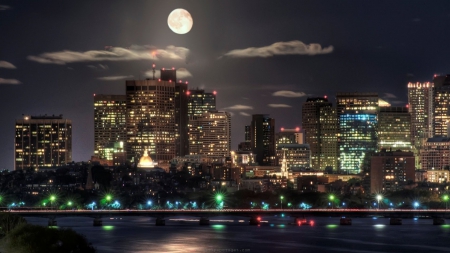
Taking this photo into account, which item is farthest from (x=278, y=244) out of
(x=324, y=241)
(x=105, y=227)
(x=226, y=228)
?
(x=105, y=227)

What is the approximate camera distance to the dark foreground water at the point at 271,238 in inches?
5448

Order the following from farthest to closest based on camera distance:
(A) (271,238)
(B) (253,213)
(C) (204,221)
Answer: (C) (204,221), (B) (253,213), (A) (271,238)

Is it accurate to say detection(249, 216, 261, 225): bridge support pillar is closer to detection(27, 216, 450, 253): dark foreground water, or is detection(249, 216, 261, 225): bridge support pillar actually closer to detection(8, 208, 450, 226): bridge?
detection(8, 208, 450, 226): bridge

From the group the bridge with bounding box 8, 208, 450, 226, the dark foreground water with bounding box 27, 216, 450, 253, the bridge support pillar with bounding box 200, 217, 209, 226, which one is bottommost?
the dark foreground water with bounding box 27, 216, 450, 253

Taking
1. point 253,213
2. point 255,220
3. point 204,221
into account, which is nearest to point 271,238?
point 253,213

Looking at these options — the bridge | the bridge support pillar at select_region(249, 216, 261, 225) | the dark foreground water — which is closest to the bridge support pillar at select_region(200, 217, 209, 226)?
the bridge

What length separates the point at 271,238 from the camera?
153375 millimetres

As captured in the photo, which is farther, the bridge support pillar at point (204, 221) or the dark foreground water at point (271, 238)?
the bridge support pillar at point (204, 221)

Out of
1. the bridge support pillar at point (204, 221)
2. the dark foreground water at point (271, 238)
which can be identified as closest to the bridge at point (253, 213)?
the bridge support pillar at point (204, 221)

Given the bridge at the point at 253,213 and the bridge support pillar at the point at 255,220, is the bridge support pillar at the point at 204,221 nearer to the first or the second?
the bridge at the point at 253,213

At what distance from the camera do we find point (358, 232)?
168250 mm

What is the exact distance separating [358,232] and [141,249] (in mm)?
42170

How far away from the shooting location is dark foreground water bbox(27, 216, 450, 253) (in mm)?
Answer: 138375

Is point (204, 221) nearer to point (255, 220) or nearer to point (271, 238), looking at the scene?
point (255, 220)
